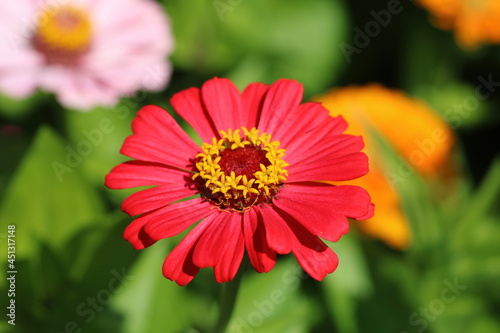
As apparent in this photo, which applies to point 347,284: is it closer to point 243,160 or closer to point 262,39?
point 243,160

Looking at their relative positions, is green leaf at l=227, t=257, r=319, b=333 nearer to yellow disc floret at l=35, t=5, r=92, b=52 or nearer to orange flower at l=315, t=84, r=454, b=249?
orange flower at l=315, t=84, r=454, b=249

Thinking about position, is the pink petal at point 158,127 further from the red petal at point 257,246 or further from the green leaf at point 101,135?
the green leaf at point 101,135

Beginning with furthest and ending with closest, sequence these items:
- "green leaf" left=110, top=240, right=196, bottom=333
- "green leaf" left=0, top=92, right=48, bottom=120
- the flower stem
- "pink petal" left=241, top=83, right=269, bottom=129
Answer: "green leaf" left=0, top=92, right=48, bottom=120, "green leaf" left=110, top=240, right=196, bottom=333, "pink petal" left=241, top=83, right=269, bottom=129, the flower stem

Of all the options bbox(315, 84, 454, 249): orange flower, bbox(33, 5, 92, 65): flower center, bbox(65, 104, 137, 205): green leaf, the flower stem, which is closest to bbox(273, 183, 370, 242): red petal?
the flower stem

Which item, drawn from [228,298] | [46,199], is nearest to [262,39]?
[46,199]

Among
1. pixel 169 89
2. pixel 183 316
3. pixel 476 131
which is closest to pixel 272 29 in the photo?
pixel 169 89

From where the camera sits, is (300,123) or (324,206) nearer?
(324,206)

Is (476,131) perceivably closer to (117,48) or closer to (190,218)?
(117,48)

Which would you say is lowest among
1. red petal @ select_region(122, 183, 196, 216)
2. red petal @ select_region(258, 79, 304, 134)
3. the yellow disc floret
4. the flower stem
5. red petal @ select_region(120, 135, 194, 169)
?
the yellow disc floret
